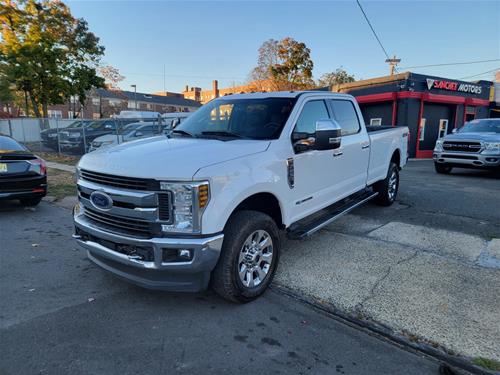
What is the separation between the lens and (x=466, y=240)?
520 cm

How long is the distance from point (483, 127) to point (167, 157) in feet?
40.7

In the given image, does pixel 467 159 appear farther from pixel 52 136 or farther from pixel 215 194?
pixel 52 136

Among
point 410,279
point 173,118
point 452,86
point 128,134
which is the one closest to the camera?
point 410,279

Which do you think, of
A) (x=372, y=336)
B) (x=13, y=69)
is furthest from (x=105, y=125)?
(x=372, y=336)

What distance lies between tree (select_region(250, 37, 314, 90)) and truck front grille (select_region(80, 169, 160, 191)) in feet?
99.3

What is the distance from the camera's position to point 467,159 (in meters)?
10.9

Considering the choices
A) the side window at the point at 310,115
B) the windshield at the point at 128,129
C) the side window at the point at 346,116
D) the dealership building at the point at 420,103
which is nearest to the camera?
the side window at the point at 310,115

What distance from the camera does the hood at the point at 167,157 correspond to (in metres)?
2.99

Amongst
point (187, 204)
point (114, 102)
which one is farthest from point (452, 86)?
point (114, 102)

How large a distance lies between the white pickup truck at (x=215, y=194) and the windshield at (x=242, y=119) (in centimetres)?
1

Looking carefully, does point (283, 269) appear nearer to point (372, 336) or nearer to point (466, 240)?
point (372, 336)

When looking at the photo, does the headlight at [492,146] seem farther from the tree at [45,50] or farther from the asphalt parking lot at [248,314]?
the tree at [45,50]

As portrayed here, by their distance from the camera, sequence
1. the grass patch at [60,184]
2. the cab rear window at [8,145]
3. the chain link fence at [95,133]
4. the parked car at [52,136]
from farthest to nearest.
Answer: the parked car at [52,136], the chain link fence at [95,133], the grass patch at [60,184], the cab rear window at [8,145]

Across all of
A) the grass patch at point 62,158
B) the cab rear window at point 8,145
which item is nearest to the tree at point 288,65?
the grass patch at point 62,158
